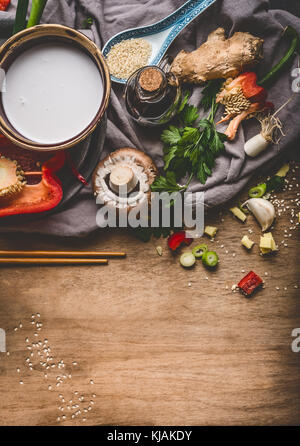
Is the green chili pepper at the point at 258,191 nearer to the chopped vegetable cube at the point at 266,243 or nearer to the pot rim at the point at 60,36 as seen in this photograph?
the chopped vegetable cube at the point at 266,243

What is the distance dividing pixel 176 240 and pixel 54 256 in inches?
15.0

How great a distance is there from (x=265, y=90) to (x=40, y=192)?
0.72 m

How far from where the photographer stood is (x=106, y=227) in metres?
1.29

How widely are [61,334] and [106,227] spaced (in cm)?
36

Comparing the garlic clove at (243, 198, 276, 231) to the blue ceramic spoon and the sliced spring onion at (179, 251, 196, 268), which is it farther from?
the blue ceramic spoon

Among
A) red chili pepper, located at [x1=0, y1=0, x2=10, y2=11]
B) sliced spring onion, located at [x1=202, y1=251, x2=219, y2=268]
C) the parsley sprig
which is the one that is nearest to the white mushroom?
the parsley sprig

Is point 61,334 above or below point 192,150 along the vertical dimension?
below

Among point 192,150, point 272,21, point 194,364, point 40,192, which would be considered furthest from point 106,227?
point 272,21

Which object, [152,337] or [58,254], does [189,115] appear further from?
[152,337]

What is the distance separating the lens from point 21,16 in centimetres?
116

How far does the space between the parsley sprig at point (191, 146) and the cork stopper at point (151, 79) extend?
0.41ft
